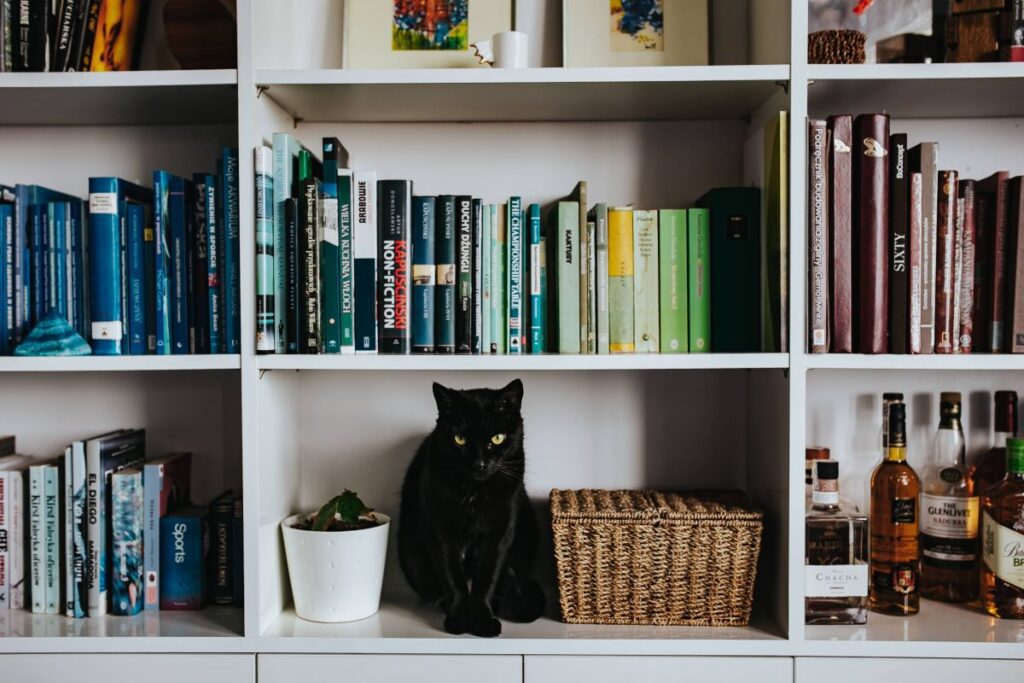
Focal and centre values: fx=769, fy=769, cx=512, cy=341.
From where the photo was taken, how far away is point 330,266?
1.15 meters

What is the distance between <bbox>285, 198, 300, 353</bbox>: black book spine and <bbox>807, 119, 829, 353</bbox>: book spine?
0.75m

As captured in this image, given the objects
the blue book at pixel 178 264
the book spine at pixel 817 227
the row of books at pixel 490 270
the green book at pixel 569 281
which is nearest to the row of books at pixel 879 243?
the book spine at pixel 817 227

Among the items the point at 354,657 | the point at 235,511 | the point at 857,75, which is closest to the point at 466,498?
the point at 354,657

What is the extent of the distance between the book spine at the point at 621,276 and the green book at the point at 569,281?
0.17 ft

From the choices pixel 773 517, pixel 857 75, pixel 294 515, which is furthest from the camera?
pixel 294 515

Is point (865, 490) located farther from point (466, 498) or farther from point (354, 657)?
point (354, 657)

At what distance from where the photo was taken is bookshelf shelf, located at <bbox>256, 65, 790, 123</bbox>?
3.61ft

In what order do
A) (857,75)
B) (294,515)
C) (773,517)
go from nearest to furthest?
(857,75) → (773,517) → (294,515)

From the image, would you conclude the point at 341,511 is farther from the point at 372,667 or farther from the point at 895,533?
the point at 895,533

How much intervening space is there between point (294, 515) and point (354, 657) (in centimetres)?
29

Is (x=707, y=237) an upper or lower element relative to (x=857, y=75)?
lower

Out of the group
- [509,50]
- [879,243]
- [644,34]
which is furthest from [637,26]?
[879,243]

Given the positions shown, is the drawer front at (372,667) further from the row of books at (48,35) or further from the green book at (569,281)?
the row of books at (48,35)

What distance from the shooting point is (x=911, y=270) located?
1.12 meters
